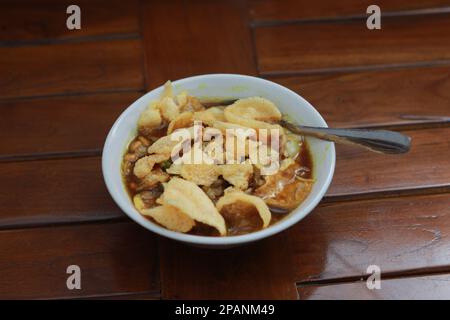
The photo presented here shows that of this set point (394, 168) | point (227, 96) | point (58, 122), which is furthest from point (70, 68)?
point (394, 168)

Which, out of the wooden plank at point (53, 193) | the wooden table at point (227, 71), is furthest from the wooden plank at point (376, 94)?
the wooden plank at point (53, 193)

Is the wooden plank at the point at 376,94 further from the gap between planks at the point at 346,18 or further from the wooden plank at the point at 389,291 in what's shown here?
the wooden plank at the point at 389,291

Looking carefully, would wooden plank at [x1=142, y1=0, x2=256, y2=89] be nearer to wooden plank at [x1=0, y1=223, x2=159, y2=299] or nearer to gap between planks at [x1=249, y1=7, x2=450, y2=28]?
gap between planks at [x1=249, y1=7, x2=450, y2=28]

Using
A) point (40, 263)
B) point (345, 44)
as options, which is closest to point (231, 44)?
point (345, 44)

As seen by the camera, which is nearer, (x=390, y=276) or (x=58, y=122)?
(x=390, y=276)

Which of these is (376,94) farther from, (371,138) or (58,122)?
(58,122)
